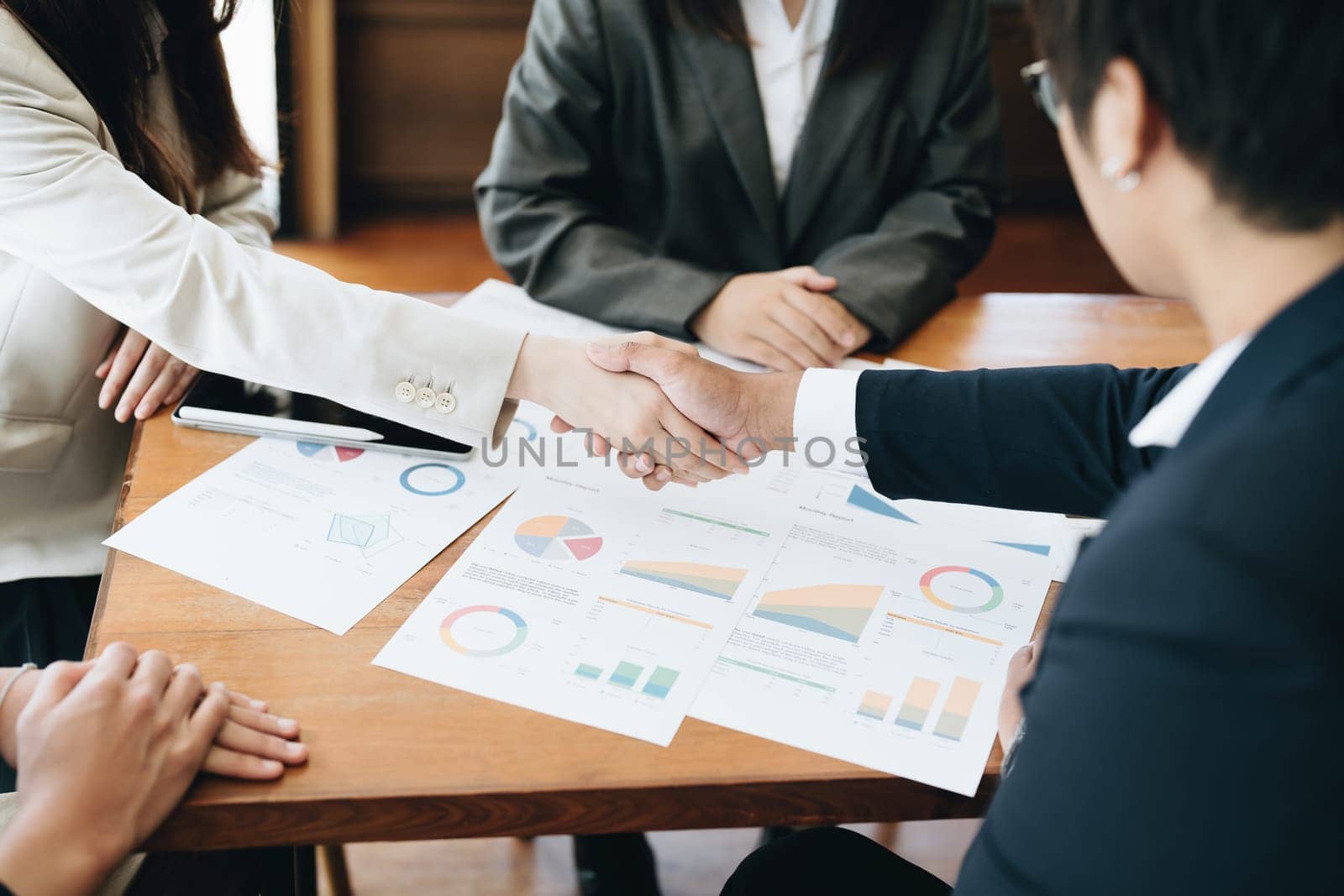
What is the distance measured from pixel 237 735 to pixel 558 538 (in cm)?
32

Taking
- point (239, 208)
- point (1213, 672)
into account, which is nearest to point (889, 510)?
point (1213, 672)

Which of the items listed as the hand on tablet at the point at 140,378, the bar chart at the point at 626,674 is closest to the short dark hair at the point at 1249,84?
the bar chart at the point at 626,674

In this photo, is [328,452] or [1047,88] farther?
[328,452]

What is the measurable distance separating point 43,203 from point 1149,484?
96cm

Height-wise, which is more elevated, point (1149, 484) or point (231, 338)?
point (1149, 484)

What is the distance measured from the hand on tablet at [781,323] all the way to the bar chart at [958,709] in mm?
A: 510

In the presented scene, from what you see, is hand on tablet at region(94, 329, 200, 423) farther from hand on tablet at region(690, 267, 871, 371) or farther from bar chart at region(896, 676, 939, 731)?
bar chart at region(896, 676, 939, 731)

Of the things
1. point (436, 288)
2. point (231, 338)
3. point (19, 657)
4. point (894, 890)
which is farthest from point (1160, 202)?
point (436, 288)

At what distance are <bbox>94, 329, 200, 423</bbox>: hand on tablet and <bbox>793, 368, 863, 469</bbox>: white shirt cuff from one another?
617 mm

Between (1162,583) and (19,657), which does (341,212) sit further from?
(1162,583)

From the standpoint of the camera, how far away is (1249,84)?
55cm

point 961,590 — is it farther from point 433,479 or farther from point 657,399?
point 433,479

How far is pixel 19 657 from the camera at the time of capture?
1202mm

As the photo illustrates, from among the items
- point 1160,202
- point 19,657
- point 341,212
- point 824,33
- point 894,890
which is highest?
point 1160,202
